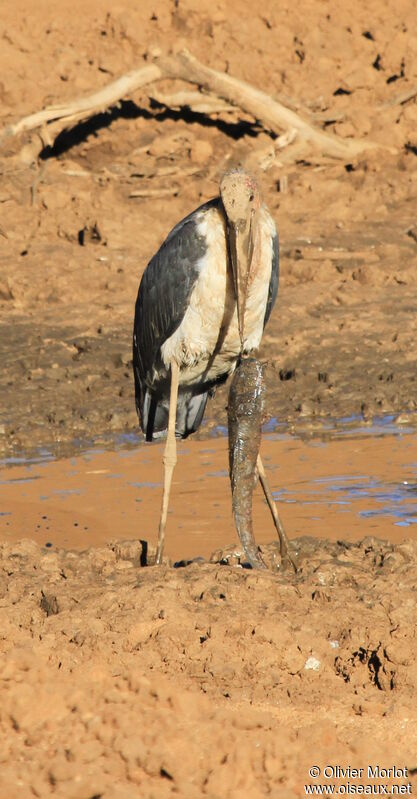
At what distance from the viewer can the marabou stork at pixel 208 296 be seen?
557 centimetres

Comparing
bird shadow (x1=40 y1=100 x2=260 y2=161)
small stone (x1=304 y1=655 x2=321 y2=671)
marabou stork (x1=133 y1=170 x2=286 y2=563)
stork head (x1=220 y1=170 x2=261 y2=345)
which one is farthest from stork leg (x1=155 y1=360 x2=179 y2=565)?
bird shadow (x1=40 y1=100 x2=260 y2=161)

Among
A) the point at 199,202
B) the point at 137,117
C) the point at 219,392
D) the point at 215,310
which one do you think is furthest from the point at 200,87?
the point at 215,310

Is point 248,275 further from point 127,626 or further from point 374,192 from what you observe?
point 374,192

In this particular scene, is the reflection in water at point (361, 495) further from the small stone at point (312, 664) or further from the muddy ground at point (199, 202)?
the small stone at point (312, 664)

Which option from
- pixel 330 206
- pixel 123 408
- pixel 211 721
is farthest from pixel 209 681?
pixel 330 206

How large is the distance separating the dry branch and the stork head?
6.50 m

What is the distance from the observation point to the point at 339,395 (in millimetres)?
8852

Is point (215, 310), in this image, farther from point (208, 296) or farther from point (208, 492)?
point (208, 492)

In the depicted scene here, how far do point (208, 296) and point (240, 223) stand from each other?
1.40 ft

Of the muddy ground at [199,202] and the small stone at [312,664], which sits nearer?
the small stone at [312,664]

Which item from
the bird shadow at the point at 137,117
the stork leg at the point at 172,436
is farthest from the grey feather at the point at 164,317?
the bird shadow at the point at 137,117

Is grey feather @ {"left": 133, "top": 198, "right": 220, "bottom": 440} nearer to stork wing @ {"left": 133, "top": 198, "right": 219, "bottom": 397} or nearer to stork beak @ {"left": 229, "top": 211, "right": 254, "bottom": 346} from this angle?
stork wing @ {"left": 133, "top": 198, "right": 219, "bottom": 397}

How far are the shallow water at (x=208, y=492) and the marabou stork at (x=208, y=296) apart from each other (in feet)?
1.78

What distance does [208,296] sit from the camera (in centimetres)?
584
